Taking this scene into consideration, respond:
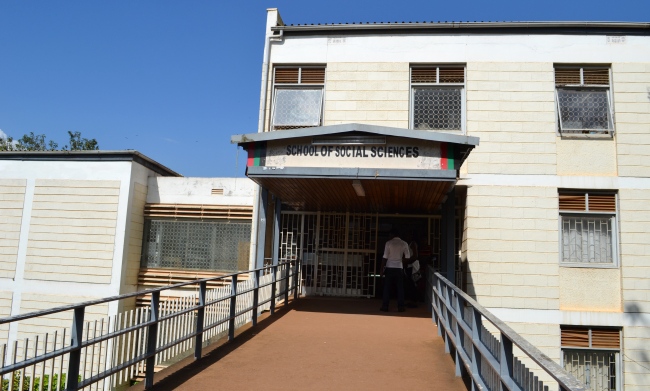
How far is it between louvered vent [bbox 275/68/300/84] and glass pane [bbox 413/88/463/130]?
2.74m

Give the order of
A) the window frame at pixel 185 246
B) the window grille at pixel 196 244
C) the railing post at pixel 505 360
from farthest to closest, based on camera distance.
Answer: the window frame at pixel 185 246, the window grille at pixel 196 244, the railing post at pixel 505 360

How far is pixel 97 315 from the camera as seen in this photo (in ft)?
40.8

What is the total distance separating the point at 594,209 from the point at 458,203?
108 inches

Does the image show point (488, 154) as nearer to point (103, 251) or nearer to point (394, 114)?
point (394, 114)

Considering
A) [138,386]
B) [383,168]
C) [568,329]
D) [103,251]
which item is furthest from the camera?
[103,251]

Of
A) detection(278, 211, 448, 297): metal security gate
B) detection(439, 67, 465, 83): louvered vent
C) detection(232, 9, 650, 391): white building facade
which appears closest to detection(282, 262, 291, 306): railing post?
detection(232, 9, 650, 391): white building facade

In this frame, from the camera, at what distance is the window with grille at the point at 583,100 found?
11453 mm

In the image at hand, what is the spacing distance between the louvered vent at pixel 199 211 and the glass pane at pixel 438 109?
4554 millimetres

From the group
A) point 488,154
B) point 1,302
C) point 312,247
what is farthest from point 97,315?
point 488,154

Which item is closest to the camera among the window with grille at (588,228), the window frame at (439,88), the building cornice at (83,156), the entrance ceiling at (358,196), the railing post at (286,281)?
the entrance ceiling at (358,196)

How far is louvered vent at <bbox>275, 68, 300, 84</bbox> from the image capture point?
496 inches

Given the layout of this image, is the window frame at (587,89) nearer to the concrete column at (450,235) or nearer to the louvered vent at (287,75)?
the concrete column at (450,235)

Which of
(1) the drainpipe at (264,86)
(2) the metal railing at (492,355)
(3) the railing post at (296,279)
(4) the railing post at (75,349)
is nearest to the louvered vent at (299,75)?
(1) the drainpipe at (264,86)

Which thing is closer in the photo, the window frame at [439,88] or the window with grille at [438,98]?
the window frame at [439,88]
